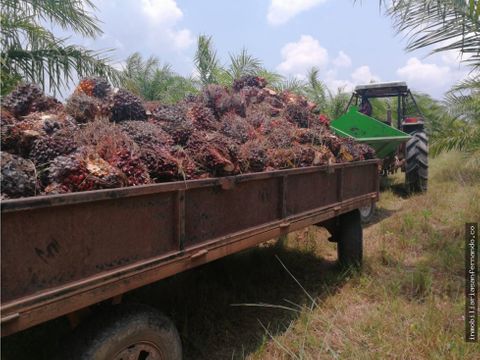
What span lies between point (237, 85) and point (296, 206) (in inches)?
112

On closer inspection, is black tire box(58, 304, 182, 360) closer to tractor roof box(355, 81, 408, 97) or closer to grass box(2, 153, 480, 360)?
grass box(2, 153, 480, 360)

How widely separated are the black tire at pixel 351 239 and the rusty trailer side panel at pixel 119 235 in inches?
57.0

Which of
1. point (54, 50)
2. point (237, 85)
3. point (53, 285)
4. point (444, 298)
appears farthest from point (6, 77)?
point (444, 298)

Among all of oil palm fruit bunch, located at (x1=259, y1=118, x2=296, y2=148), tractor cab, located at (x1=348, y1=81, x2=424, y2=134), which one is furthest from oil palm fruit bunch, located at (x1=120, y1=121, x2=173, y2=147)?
tractor cab, located at (x1=348, y1=81, x2=424, y2=134)

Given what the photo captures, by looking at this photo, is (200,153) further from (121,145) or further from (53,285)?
(53,285)

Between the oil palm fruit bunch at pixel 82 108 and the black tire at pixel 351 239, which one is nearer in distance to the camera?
the oil palm fruit bunch at pixel 82 108

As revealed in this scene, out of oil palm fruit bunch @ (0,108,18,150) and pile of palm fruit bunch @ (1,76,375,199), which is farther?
oil palm fruit bunch @ (0,108,18,150)

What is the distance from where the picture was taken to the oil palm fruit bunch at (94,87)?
125 inches

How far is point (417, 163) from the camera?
8.04 metres

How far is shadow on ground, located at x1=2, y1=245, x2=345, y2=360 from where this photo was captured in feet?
9.37

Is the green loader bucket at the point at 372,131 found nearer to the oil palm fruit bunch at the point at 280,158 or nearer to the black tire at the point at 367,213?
the black tire at the point at 367,213

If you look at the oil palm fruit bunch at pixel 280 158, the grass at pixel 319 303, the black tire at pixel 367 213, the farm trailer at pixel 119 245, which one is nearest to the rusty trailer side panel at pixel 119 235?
the farm trailer at pixel 119 245

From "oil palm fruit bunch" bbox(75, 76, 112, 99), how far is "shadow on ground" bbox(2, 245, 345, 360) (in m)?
1.58

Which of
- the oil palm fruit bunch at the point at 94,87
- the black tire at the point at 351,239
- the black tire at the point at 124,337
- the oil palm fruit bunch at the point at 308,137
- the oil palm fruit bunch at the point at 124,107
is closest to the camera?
the black tire at the point at 124,337
